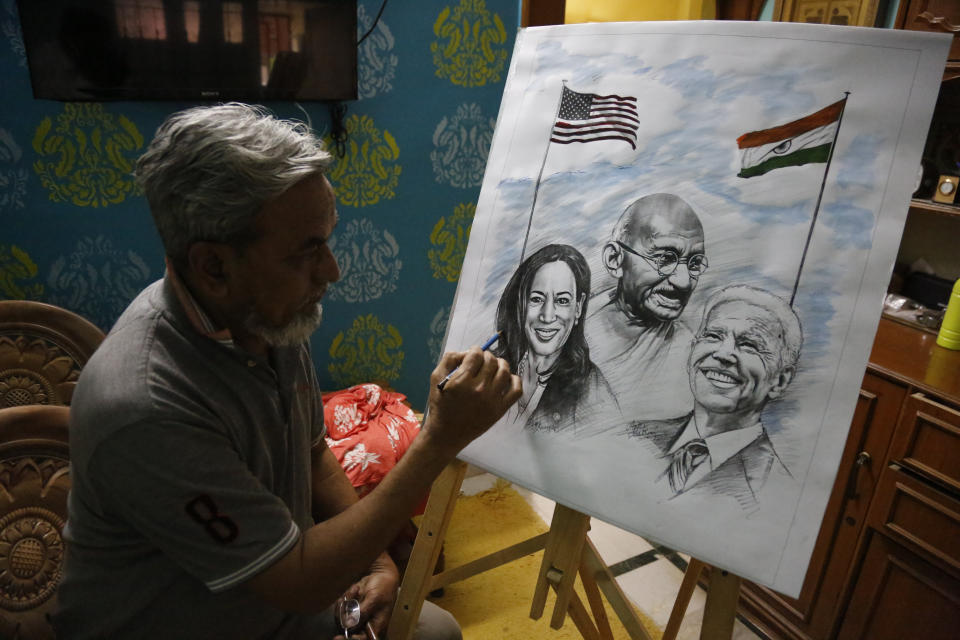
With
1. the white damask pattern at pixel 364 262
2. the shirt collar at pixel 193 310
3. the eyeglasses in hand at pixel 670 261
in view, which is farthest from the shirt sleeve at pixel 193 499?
the white damask pattern at pixel 364 262

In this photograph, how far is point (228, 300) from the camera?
0.87 meters

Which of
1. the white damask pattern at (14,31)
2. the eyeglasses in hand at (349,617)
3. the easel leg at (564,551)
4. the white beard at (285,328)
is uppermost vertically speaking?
the white damask pattern at (14,31)

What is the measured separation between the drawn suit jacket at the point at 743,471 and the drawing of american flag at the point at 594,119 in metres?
0.48

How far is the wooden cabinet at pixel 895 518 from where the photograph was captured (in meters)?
1.33

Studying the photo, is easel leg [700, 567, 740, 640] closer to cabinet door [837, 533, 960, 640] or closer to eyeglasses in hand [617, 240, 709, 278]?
eyeglasses in hand [617, 240, 709, 278]

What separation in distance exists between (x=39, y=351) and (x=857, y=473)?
207 cm

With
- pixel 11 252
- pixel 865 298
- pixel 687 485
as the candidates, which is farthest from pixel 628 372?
pixel 11 252

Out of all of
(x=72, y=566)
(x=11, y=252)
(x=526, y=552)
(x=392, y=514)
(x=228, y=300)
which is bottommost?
(x=526, y=552)

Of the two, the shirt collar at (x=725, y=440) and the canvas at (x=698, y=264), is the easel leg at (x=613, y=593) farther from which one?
the shirt collar at (x=725, y=440)

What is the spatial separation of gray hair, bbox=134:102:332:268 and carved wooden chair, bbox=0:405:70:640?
1.98 feet

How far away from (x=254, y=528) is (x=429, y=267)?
1480 mm

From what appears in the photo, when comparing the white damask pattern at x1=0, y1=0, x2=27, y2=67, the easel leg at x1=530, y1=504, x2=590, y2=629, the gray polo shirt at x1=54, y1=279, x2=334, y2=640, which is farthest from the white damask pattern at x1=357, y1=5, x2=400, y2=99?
the easel leg at x1=530, y1=504, x2=590, y2=629

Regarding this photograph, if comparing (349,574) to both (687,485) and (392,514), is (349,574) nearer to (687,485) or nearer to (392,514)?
(392,514)

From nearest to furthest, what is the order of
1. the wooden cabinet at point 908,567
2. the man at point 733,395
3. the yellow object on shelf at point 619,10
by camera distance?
the man at point 733,395 < the wooden cabinet at point 908,567 < the yellow object on shelf at point 619,10
